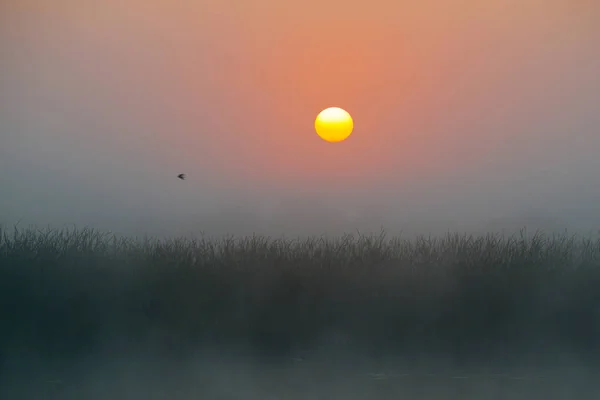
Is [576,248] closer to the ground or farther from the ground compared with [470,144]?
closer to the ground

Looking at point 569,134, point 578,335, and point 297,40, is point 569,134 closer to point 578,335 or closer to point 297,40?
point 578,335

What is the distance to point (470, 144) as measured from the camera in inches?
112

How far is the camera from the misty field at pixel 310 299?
2760 mm

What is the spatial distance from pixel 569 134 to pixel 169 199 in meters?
1.67

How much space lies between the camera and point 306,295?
2770 millimetres

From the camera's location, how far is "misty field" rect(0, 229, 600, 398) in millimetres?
2760

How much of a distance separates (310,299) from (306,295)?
2 cm

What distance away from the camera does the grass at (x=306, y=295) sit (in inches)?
109

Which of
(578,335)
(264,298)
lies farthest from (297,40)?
(578,335)

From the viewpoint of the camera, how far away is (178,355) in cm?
→ 277

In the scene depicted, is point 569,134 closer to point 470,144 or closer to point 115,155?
point 470,144

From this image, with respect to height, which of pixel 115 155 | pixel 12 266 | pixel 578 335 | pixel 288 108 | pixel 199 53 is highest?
pixel 199 53

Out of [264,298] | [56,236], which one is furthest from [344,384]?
[56,236]

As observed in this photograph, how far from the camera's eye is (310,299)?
9.08ft
